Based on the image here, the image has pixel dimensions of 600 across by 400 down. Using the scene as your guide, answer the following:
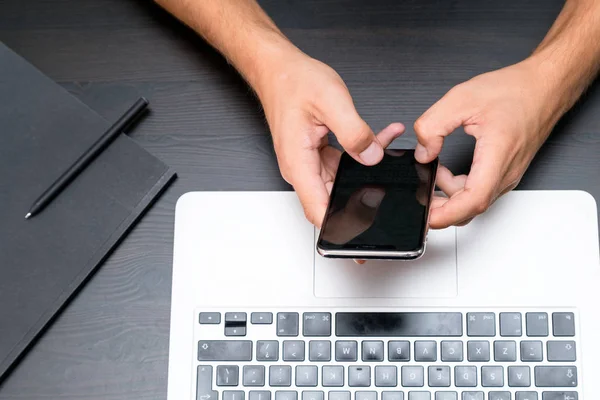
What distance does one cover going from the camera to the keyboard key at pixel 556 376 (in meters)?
0.55

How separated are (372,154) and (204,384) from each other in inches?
8.9

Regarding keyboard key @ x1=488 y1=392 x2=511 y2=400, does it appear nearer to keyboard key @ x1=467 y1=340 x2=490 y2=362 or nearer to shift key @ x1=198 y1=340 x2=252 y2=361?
keyboard key @ x1=467 y1=340 x2=490 y2=362

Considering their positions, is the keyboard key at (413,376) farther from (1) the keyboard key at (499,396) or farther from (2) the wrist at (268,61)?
(2) the wrist at (268,61)

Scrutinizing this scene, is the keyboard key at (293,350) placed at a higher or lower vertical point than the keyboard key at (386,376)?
higher

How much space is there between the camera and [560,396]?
55 cm

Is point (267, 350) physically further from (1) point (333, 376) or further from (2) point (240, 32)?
(2) point (240, 32)

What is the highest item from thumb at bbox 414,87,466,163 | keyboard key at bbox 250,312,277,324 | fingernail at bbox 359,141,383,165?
thumb at bbox 414,87,466,163

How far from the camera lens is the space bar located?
569mm

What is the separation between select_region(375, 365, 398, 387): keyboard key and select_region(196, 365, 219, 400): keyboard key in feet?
0.42

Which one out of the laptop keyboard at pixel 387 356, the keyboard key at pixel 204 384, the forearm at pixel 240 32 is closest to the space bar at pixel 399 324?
the laptop keyboard at pixel 387 356

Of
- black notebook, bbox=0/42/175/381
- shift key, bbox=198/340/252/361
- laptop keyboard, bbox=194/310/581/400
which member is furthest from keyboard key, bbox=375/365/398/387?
black notebook, bbox=0/42/175/381

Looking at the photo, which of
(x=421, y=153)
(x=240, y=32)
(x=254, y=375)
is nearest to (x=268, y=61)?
(x=240, y=32)

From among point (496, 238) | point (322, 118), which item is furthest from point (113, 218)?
point (496, 238)

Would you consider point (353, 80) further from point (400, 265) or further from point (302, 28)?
point (400, 265)
